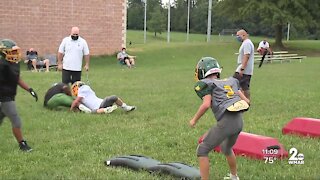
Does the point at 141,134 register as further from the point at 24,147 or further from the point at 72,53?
the point at 72,53

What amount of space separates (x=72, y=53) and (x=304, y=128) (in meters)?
6.44

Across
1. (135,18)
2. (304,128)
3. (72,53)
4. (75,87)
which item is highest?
(135,18)

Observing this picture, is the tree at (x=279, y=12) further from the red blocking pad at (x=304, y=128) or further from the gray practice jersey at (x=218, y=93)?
the gray practice jersey at (x=218, y=93)

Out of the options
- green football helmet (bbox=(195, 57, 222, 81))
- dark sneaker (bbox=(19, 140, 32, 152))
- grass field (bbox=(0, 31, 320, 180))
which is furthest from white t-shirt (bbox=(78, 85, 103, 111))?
green football helmet (bbox=(195, 57, 222, 81))

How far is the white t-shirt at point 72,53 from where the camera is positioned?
12711mm

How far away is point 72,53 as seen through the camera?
1270cm

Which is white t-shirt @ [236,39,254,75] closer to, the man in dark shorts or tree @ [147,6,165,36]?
the man in dark shorts

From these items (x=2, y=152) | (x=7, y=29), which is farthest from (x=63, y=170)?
(x=7, y=29)

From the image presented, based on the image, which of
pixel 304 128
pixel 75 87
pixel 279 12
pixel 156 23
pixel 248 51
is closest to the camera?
pixel 304 128

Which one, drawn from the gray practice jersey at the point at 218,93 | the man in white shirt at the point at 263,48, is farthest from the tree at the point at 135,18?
the gray practice jersey at the point at 218,93

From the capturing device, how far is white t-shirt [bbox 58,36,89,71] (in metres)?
12.7

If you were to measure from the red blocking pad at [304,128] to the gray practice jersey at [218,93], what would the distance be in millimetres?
3560

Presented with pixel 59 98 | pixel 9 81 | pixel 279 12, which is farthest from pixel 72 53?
pixel 279 12

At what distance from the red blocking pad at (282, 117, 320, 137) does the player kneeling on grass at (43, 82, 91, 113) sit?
4.87 m
